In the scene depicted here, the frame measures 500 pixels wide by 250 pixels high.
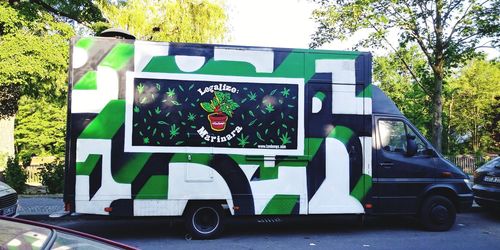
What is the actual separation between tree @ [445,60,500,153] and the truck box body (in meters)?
25.6

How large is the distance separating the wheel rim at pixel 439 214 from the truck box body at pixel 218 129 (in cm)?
88

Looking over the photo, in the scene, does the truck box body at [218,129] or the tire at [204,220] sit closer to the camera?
the truck box body at [218,129]

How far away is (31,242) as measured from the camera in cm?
226

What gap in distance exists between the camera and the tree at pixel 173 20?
752 inches

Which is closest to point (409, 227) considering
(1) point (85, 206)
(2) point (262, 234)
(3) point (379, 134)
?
(3) point (379, 134)

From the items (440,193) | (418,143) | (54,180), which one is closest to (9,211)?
(54,180)

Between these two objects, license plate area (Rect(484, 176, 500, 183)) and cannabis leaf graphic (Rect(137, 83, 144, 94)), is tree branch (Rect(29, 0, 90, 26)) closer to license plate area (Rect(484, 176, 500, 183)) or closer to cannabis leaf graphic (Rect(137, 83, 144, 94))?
cannabis leaf graphic (Rect(137, 83, 144, 94))

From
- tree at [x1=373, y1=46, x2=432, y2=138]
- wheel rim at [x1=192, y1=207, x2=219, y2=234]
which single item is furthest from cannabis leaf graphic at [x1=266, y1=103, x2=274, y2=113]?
tree at [x1=373, y1=46, x2=432, y2=138]

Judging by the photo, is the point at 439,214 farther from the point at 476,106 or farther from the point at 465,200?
the point at 476,106

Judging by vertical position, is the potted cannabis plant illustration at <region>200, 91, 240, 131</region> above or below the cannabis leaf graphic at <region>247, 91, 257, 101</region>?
below

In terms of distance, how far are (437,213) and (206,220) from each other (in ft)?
13.5

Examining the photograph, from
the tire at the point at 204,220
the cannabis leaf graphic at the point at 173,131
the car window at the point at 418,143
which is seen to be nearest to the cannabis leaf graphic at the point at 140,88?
the cannabis leaf graphic at the point at 173,131

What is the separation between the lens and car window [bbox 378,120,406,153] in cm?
784

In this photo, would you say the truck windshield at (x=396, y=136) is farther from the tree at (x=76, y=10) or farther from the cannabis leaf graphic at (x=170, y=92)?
the tree at (x=76, y=10)
